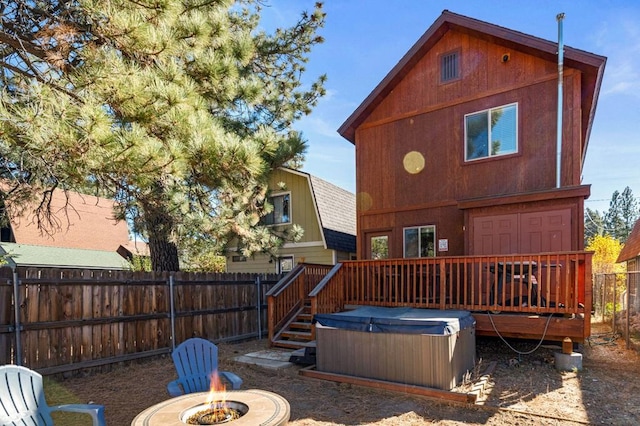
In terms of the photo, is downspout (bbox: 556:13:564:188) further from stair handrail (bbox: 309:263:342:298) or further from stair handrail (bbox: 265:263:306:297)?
stair handrail (bbox: 265:263:306:297)

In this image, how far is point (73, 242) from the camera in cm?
1878

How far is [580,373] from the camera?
5676 millimetres

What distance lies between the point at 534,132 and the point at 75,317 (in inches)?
350

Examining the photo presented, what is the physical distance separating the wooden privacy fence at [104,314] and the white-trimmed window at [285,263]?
5.42 meters

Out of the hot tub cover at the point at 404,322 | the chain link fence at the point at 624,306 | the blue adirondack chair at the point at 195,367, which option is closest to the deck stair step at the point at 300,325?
the hot tub cover at the point at 404,322

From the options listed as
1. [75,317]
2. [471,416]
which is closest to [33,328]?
[75,317]

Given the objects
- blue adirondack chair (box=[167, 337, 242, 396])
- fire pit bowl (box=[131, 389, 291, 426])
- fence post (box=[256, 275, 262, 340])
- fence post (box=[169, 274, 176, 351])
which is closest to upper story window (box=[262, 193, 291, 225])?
fence post (box=[256, 275, 262, 340])

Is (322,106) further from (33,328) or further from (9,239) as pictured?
(9,239)

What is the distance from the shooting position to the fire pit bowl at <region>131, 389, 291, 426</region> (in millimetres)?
2625

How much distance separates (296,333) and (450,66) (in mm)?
6938

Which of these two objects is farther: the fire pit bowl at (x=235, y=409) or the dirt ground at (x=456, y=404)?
the dirt ground at (x=456, y=404)

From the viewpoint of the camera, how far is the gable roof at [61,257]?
15492 mm

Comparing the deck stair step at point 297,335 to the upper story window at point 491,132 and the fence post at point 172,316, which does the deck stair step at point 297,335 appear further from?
the upper story window at point 491,132

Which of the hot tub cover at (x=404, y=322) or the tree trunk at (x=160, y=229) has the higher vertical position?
the tree trunk at (x=160, y=229)
